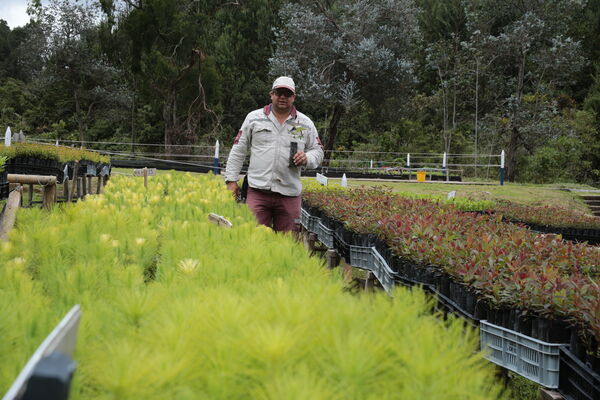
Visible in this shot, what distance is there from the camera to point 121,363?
0.74 meters

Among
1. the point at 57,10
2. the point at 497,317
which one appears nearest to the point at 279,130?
the point at 497,317

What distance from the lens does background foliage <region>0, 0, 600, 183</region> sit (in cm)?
2292

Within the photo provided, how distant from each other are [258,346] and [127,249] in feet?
4.13

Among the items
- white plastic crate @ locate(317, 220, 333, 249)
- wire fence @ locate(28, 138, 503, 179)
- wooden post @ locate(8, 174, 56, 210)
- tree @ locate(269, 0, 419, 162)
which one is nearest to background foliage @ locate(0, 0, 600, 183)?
tree @ locate(269, 0, 419, 162)

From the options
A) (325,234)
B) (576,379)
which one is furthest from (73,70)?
(576,379)

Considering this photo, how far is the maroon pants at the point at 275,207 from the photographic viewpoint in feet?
15.3

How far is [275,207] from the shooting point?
15.5ft

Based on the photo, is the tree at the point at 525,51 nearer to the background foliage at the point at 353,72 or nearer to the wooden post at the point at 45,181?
the background foliage at the point at 353,72

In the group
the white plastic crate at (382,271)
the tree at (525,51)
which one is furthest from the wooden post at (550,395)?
the tree at (525,51)

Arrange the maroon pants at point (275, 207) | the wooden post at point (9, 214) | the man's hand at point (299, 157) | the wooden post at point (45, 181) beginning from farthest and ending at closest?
the maroon pants at point (275, 207) → the man's hand at point (299, 157) → the wooden post at point (45, 181) → the wooden post at point (9, 214)

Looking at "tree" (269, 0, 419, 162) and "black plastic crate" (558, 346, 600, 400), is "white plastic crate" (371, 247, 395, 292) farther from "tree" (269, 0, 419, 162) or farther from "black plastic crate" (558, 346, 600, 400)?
"tree" (269, 0, 419, 162)

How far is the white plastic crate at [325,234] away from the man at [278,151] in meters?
1.45

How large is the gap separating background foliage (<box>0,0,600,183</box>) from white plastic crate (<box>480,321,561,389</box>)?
20.4 metres

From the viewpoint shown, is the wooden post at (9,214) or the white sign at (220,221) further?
the white sign at (220,221)
